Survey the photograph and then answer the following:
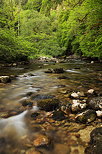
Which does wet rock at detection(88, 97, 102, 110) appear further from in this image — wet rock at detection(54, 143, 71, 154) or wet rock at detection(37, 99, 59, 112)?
wet rock at detection(54, 143, 71, 154)

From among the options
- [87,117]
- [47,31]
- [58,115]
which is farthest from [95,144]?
[47,31]

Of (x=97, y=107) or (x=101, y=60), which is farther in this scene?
(x=101, y=60)

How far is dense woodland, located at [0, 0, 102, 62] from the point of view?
8.10 meters

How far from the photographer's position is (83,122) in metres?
2.82

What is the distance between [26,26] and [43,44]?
5326 millimetres

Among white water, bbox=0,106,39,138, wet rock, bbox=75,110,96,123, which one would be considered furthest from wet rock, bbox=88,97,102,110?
white water, bbox=0,106,39,138

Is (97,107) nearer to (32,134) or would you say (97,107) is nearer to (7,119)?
(32,134)

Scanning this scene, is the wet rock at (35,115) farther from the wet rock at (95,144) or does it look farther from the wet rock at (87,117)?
the wet rock at (95,144)

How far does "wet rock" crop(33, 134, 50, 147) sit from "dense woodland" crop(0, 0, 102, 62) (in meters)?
5.96

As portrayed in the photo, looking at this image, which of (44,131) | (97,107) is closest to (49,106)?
(44,131)

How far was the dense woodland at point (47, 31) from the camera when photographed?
8102 millimetres

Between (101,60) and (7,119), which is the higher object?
(101,60)

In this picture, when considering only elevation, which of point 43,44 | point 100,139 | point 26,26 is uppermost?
point 26,26

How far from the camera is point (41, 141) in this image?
90.7 inches
